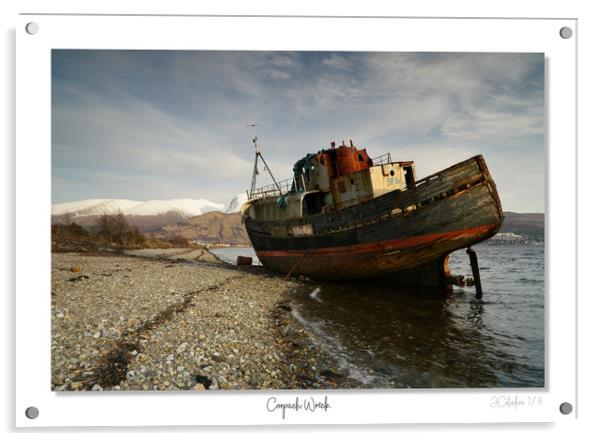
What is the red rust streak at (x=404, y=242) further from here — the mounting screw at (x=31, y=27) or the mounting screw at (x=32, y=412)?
the mounting screw at (x=31, y=27)

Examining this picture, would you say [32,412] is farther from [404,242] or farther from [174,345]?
[404,242]

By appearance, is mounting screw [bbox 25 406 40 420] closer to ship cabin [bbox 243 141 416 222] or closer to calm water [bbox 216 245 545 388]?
calm water [bbox 216 245 545 388]

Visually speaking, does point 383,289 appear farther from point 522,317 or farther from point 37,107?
point 37,107

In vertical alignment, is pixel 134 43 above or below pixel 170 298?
above

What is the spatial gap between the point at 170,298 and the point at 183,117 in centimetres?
542

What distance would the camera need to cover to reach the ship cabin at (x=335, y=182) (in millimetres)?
11516

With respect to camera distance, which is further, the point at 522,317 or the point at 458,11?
the point at 522,317

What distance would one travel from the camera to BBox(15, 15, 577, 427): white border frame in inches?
170

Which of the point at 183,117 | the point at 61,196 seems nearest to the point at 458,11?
the point at 183,117
